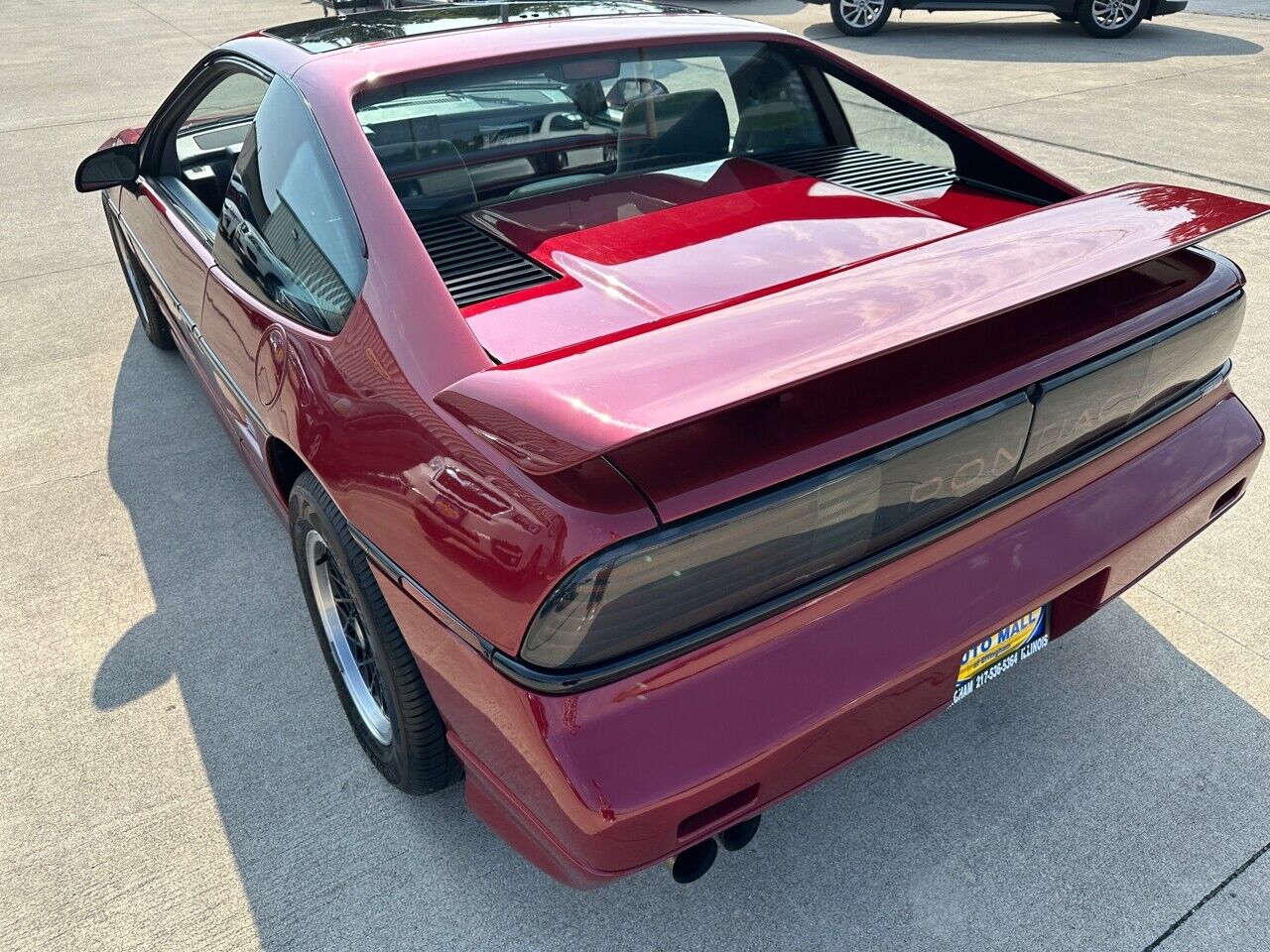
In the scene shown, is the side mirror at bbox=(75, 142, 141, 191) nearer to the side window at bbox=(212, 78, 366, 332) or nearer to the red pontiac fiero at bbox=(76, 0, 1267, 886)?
the red pontiac fiero at bbox=(76, 0, 1267, 886)

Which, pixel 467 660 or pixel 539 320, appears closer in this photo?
pixel 467 660

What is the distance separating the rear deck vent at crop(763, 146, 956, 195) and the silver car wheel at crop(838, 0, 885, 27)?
32.7ft

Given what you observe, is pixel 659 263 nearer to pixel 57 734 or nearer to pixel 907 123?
pixel 907 123

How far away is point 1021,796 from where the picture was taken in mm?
2158

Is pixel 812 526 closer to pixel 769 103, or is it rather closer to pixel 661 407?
pixel 661 407

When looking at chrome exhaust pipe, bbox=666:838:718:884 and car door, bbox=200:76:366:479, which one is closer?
chrome exhaust pipe, bbox=666:838:718:884

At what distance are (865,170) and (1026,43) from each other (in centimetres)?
982

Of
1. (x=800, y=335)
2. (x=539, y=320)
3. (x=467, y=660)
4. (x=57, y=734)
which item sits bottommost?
(x=57, y=734)

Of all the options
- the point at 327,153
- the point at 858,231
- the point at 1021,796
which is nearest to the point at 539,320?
the point at 327,153

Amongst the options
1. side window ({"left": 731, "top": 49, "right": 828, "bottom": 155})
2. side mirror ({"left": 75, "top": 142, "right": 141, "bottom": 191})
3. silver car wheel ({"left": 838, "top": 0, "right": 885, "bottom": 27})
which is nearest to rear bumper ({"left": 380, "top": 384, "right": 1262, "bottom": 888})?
side window ({"left": 731, "top": 49, "right": 828, "bottom": 155})

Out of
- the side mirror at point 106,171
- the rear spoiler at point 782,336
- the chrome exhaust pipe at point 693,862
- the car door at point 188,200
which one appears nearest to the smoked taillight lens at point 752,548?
the rear spoiler at point 782,336

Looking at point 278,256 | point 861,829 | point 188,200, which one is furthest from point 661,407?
point 188,200

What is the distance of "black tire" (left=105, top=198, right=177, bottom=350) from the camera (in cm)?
420

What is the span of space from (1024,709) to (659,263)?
4.55ft
